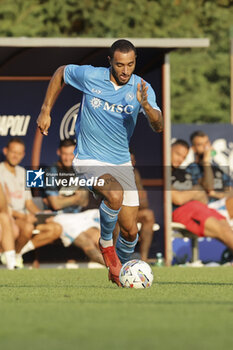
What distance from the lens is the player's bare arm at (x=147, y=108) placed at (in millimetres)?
9555

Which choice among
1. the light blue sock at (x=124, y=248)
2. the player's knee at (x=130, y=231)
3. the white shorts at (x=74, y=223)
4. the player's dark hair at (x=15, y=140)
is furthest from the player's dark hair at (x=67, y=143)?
the player's knee at (x=130, y=231)

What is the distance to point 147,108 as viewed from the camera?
9.71 meters

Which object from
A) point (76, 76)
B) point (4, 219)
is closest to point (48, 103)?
point (76, 76)

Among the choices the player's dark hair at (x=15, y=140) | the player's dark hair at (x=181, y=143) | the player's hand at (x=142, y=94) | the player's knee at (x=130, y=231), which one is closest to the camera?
the player's hand at (x=142, y=94)

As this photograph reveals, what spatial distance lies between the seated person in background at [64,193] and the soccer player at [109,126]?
458cm

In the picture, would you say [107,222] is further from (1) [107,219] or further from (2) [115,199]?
(2) [115,199]

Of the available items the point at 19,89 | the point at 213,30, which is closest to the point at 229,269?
the point at 19,89

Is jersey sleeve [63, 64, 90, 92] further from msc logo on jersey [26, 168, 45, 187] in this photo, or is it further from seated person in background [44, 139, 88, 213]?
seated person in background [44, 139, 88, 213]

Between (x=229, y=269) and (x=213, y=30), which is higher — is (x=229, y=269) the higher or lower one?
the lower one

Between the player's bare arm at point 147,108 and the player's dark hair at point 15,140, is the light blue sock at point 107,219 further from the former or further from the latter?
the player's dark hair at point 15,140

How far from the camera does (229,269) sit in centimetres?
1462

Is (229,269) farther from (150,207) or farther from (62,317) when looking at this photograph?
(62,317)

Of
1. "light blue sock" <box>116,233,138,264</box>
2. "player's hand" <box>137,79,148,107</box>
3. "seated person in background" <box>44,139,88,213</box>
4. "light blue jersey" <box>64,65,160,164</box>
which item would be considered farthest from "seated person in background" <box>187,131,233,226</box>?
"player's hand" <box>137,79,148,107</box>

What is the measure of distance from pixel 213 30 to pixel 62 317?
81.4 ft
